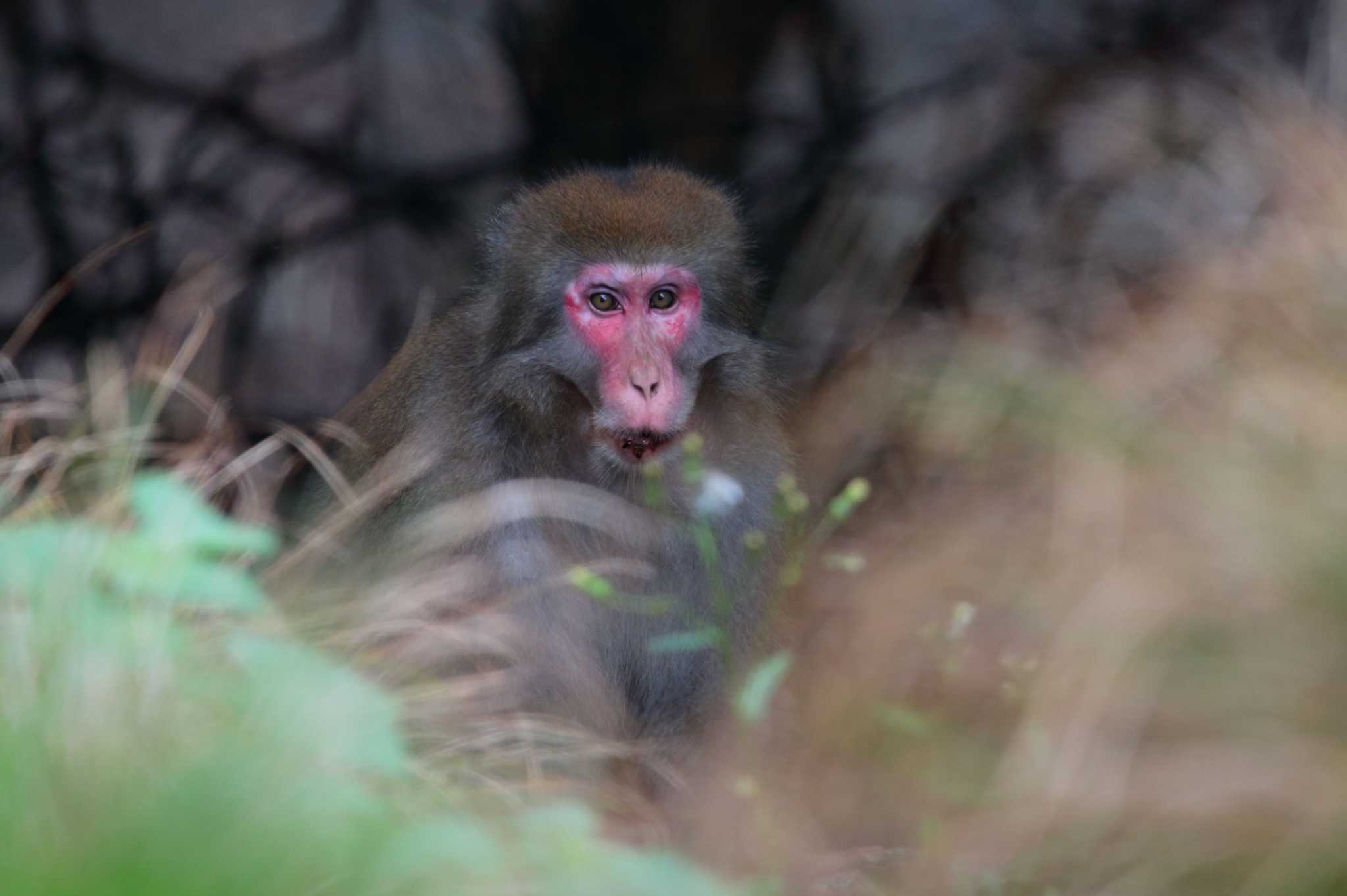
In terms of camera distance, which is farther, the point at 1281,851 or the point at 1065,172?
the point at 1065,172

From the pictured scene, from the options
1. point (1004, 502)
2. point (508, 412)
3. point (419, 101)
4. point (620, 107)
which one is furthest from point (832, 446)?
point (419, 101)

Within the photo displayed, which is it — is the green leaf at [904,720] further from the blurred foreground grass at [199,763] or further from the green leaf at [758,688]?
the blurred foreground grass at [199,763]

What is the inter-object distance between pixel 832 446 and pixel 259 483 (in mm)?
1608

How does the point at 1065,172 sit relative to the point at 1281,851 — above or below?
above

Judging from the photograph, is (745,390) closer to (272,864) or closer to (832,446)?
(832,446)

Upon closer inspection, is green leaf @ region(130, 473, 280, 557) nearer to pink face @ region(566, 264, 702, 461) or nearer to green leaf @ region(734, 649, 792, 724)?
green leaf @ region(734, 649, 792, 724)

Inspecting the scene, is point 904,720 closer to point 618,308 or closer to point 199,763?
point 199,763

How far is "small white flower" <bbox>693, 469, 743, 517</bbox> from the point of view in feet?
12.1

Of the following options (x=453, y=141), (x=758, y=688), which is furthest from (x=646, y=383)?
(x=453, y=141)

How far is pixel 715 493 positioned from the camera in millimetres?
3709

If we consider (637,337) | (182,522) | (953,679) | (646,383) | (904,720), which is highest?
(637,337)

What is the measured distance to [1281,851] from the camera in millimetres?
2232

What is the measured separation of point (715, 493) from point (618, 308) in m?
0.48

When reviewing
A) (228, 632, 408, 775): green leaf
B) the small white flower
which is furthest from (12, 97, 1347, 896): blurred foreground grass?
the small white flower
